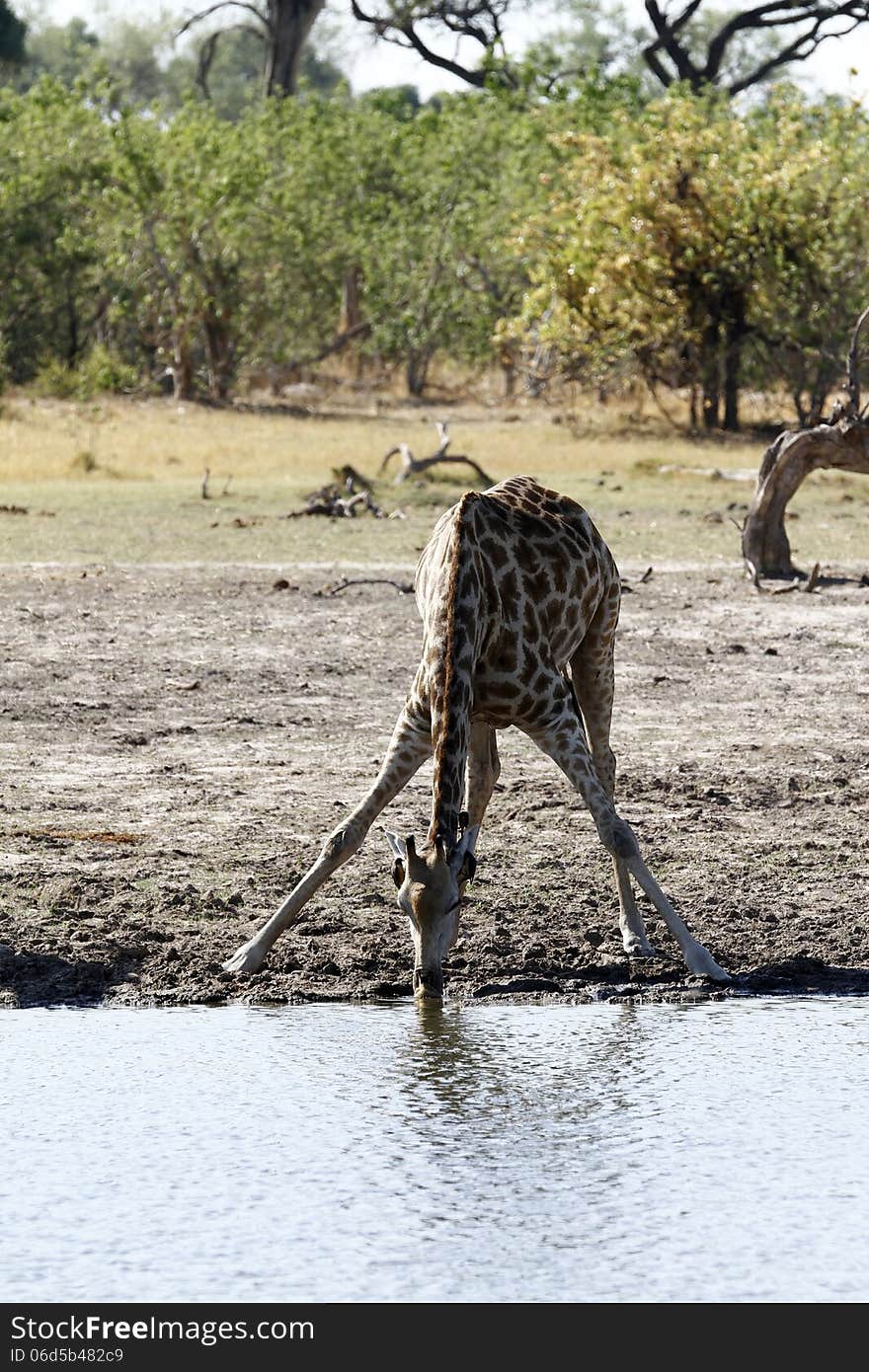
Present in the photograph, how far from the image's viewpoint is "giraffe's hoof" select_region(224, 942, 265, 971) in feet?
19.7

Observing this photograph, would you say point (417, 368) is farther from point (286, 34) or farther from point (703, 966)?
point (703, 966)

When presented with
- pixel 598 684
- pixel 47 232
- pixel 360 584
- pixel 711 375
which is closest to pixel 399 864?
pixel 598 684

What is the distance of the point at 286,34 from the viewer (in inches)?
1788

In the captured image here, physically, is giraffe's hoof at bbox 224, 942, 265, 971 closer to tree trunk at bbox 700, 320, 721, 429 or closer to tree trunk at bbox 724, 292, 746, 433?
tree trunk at bbox 724, 292, 746, 433

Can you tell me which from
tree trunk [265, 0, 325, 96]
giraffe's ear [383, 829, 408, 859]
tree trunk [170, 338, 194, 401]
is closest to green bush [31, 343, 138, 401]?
tree trunk [170, 338, 194, 401]

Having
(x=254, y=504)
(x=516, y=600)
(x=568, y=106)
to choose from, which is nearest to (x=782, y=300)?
(x=254, y=504)

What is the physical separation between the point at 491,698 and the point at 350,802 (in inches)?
85.3

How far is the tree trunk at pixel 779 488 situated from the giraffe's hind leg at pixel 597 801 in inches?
327

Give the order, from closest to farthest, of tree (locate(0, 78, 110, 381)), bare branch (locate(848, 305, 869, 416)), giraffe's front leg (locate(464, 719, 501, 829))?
giraffe's front leg (locate(464, 719, 501, 829)) → bare branch (locate(848, 305, 869, 416)) → tree (locate(0, 78, 110, 381))

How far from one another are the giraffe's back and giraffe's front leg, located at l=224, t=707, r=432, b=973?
0.70ft

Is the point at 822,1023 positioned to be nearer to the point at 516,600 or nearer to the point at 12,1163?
the point at 516,600

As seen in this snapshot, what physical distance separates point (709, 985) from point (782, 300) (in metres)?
20.7

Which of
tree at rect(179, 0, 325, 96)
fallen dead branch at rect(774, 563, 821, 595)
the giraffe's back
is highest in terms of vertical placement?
tree at rect(179, 0, 325, 96)

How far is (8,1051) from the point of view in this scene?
5355mm
